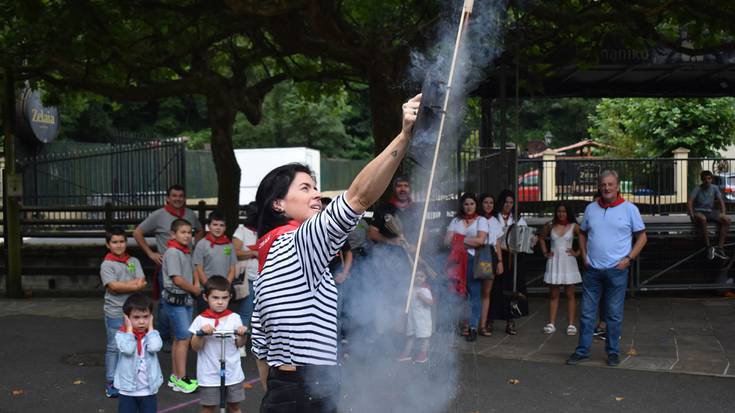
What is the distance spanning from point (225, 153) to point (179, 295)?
6500mm

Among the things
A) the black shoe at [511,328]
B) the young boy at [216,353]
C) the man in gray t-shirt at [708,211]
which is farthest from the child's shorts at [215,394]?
the man in gray t-shirt at [708,211]

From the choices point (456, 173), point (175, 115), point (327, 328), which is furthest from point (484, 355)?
point (175, 115)

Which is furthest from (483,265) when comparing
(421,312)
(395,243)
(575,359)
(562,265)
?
(421,312)

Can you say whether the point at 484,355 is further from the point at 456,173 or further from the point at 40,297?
the point at 40,297

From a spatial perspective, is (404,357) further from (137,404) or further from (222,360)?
(137,404)

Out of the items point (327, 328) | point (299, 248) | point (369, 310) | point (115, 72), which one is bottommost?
point (369, 310)

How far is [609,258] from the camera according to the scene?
7.95 m

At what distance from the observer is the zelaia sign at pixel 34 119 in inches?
691

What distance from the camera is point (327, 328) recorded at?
3.20 m

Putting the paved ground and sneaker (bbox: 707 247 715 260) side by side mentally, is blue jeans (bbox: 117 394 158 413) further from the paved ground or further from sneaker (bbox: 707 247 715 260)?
sneaker (bbox: 707 247 715 260)

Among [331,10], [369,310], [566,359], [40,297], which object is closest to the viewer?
[369,310]

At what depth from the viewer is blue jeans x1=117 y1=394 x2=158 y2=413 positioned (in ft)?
17.9

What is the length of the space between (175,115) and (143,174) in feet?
104

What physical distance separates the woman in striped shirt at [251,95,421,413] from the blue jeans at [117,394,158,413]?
250 centimetres
